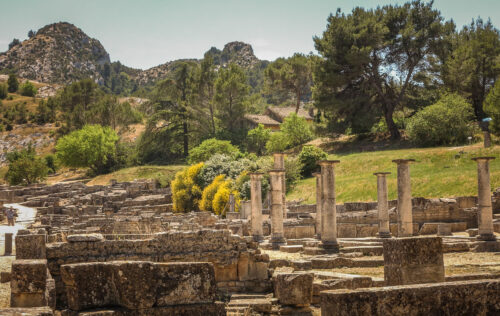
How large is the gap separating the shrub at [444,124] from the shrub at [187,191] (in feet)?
60.2

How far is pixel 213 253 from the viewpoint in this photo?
1488 centimetres

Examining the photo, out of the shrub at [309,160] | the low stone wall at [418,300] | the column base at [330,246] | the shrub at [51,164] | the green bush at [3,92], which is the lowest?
the column base at [330,246]

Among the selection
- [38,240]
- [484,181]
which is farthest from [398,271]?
[484,181]

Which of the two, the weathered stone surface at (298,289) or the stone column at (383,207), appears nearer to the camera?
the weathered stone surface at (298,289)

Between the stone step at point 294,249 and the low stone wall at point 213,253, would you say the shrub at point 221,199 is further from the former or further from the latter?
the low stone wall at point 213,253

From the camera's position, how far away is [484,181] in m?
20.7

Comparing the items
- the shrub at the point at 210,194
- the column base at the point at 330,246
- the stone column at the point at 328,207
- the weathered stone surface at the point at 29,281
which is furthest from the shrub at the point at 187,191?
the weathered stone surface at the point at 29,281

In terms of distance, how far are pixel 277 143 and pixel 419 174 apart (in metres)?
28.2

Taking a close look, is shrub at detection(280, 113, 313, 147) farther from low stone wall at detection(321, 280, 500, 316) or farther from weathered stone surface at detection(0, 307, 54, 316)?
weathered stone surface at detection(0, 307, 54, 316)

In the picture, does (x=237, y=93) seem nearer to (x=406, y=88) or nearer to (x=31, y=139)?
(x=406, y=88)

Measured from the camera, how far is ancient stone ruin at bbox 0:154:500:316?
5.93 meters

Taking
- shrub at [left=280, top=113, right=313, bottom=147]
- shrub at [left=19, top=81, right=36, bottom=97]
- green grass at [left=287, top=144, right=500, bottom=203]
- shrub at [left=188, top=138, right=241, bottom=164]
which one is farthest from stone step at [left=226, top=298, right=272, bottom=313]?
shrub at [left=19, top=81, right=36, bottom=97]

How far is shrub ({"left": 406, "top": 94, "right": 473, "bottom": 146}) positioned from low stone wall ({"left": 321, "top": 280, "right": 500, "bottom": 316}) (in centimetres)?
4320

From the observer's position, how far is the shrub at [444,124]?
1863 inches
